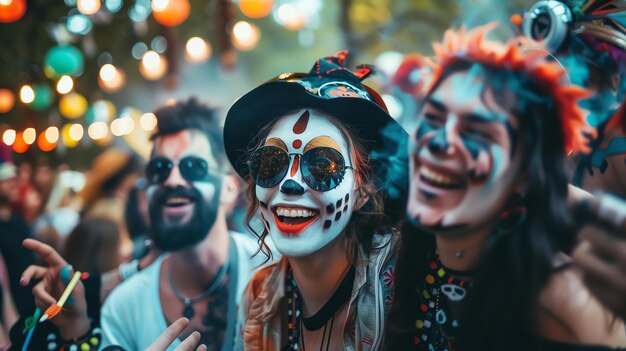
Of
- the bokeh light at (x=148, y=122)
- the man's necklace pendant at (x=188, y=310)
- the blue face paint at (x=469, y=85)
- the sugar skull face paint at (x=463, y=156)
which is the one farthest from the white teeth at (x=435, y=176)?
the bokeh light at (x=148, y=122)

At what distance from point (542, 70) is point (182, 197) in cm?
184

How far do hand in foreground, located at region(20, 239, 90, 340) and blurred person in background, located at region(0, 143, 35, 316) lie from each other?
140 cm

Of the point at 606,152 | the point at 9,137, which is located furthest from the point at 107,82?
the point at 606,152

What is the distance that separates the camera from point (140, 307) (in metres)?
2.95

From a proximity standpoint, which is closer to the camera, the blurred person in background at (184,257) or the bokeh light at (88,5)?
the blurred person in background at (184,257)

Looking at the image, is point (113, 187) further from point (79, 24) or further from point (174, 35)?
point (79, 24)

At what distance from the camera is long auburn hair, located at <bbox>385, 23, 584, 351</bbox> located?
1566mm

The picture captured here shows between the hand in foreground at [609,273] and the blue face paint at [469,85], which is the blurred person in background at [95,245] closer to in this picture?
the blue face paint at [469,85]

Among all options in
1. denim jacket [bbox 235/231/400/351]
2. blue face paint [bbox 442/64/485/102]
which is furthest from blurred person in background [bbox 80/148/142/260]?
Answer: blue face paint [bbox 442/64/485/102]

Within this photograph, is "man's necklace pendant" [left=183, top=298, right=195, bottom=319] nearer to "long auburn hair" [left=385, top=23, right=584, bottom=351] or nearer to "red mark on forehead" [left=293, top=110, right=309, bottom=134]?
"red mark on forehead" [left=293, top=110, right=309, bottom=134]

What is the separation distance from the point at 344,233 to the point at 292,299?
37 centimetres

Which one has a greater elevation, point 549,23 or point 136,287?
point 549,23

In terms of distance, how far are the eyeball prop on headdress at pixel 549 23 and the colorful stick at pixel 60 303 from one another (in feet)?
7.46

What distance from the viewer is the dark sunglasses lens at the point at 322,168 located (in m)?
2.06
